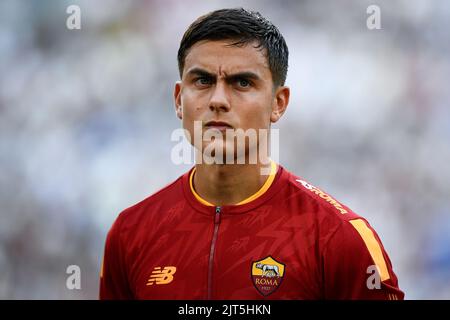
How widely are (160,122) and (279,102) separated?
15.9 feet

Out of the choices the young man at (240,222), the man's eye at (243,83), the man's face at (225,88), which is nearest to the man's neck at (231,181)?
the young man at (240,222)

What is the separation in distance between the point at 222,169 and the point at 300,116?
5043mm

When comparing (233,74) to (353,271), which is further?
(233,74)

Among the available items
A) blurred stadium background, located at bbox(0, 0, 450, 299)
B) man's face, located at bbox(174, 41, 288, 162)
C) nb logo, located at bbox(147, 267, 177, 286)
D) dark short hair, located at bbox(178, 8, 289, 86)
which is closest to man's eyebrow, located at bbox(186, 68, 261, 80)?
man's face, located at bbox(174, 41, 288, 162)

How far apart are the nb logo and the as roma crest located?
0.40 m

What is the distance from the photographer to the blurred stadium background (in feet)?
25.0

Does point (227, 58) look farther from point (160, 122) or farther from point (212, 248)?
point (160, 122)

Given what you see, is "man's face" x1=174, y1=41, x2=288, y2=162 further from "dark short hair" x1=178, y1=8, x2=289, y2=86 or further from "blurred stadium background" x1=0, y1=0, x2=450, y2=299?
"blurred stadium background" x1=0, y1=0, x2=450, y2=299

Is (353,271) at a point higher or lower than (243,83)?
lower

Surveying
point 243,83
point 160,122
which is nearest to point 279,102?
point 243,83

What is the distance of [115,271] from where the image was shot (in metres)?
3.54

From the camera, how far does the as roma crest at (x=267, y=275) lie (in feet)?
10.0

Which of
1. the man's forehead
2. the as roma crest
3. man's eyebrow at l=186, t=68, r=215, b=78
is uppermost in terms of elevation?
the man's forehead

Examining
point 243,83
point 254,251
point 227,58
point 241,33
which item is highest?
point 241,33
